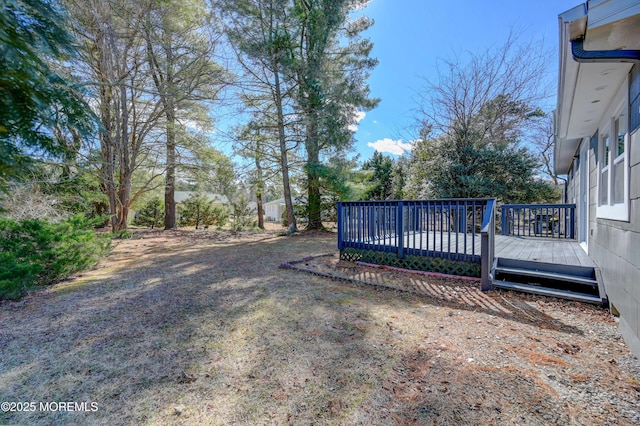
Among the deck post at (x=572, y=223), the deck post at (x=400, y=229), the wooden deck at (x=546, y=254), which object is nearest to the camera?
the wooden deck at (x=546, y=254)

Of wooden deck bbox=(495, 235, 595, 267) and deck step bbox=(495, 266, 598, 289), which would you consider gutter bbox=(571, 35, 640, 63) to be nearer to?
deck step bbox=(495, 266, 598, 289)

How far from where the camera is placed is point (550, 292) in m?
3.59

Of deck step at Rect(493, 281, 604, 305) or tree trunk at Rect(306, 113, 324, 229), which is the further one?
tree trunk at Rect(306, 113, 324, 229)

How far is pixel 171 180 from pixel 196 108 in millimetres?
3951

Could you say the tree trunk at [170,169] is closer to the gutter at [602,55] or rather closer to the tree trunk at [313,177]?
the tree trunk at [313,177]

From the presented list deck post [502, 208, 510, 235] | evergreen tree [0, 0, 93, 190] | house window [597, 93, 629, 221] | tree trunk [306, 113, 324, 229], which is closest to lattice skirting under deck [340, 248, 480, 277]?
house window [597, 93, 629, 221]

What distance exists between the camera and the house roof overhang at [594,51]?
2.01 m

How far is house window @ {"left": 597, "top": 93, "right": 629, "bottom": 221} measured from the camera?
268 centimetres

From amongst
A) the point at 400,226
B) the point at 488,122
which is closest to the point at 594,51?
the point at 400,226

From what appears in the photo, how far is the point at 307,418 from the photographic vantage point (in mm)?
1618

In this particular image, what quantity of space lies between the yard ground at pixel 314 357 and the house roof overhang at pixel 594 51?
264 cm

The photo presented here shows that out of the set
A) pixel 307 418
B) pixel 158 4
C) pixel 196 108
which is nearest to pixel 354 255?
pixel 307 418

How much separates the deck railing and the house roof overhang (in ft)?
5.83

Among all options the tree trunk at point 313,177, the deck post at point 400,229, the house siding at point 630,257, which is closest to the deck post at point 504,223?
the deck post at point 400,229
